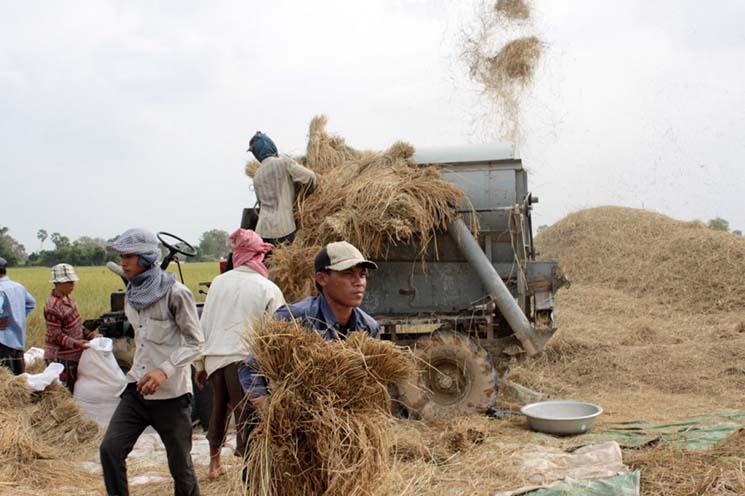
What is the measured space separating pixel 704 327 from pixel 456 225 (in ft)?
23.5

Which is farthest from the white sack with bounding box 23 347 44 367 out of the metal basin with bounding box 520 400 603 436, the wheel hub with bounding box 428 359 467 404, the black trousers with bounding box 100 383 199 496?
the metal basin with bounding box 520 400 603 436

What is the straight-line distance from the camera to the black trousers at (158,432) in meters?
3.43

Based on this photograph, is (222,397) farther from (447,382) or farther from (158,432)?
(447,382)

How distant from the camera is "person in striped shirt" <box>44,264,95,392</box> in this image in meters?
6.33

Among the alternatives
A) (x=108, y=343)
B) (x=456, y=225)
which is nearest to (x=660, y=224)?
(x=456, y=225)

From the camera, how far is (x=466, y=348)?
6.34 metres

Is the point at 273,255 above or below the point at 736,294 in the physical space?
above

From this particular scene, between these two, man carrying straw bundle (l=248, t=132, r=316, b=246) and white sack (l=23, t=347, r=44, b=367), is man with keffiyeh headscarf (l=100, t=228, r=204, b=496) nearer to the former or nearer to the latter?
man carrying straw bundle (l=248, t=132, r=316, b=246)

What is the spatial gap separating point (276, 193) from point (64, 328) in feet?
7.80

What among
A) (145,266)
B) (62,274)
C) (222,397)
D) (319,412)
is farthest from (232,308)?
(62,274)

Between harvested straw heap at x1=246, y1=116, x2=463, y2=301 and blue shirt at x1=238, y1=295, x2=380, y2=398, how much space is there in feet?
10.3

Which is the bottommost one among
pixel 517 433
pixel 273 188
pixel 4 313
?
pixel 517 433

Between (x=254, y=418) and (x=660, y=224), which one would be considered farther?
(x=660, y=224)

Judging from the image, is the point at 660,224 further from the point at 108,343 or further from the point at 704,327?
the point at 108,343
